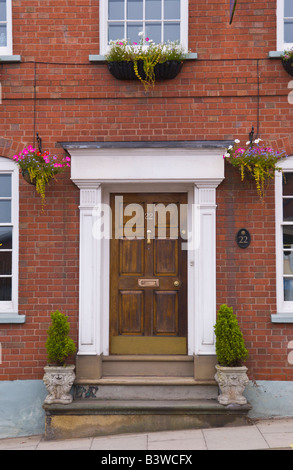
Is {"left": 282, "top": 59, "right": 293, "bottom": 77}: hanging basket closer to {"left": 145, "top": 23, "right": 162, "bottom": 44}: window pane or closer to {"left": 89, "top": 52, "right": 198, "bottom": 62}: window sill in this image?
{"left": 89, "top": 52, "right": 198, "bottom": 62}: window sill

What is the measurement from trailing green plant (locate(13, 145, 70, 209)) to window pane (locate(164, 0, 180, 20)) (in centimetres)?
239

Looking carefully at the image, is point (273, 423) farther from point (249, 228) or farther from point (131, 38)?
point (131, 38)

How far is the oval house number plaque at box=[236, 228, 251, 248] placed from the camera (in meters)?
5.99

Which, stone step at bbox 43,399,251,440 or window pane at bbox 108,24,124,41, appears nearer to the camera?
stone step at bbox 43,399,251,440

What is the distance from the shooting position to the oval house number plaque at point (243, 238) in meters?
5.99

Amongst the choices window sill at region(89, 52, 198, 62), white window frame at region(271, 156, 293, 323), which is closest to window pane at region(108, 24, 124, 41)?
window sill at region(89, 52, 198, 62)

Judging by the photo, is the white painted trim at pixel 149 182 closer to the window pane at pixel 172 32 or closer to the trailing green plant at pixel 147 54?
the trailing green plant at pixel 147 54

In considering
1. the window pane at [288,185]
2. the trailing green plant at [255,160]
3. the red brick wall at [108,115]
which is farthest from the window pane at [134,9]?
the window pane at [288,185]

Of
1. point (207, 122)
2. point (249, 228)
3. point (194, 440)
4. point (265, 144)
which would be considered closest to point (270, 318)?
point (249, 228)

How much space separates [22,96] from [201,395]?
14.2 ft

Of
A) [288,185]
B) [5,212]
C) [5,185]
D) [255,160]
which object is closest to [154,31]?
[255,160]

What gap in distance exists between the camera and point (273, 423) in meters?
5.66

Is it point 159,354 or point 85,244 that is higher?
point 85,244

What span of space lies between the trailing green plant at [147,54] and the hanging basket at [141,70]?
0.04 metres
